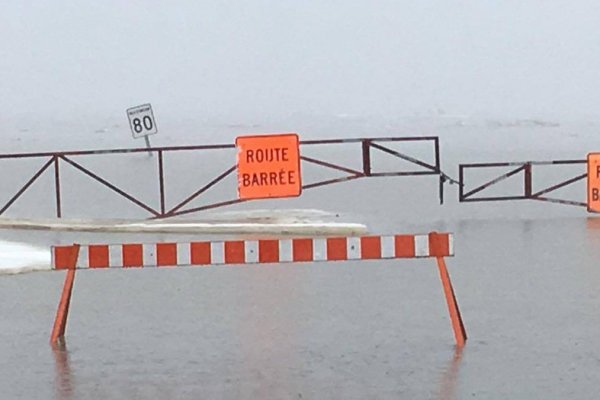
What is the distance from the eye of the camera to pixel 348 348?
9.17 m

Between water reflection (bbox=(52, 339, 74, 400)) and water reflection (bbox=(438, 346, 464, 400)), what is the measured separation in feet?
7.58

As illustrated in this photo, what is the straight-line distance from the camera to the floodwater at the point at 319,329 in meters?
8.07

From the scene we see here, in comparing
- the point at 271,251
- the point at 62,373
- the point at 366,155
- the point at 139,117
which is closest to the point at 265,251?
the point at 271,251

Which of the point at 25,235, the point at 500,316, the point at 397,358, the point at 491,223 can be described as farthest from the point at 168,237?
the point at 397,358

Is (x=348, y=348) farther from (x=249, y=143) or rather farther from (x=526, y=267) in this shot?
(x=249, y=143)

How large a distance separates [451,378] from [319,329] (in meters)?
1.98

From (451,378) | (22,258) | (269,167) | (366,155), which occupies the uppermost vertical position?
(366,155)

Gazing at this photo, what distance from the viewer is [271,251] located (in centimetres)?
942

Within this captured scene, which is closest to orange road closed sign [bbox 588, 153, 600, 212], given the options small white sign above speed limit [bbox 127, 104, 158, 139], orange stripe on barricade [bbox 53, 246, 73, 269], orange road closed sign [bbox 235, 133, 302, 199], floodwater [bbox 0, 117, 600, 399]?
floodwater [bbox 0, 117, 600, 399]

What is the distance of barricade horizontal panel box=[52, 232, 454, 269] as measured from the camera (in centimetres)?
941

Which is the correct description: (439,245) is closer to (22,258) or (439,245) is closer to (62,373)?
(62,373)

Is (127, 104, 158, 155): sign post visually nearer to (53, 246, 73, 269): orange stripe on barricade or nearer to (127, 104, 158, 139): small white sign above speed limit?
(127, 104, 158, 139): small white sign above speed limit

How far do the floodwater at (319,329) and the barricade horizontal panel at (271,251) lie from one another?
625 millimetres

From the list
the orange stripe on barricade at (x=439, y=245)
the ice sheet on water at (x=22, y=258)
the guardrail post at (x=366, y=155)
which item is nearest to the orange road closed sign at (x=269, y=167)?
the guardrail post at (x=366, y=155)
